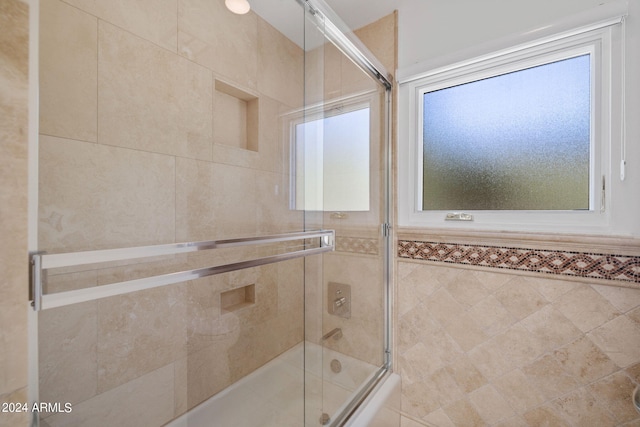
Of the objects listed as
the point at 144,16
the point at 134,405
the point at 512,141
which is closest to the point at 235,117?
the point at 144,16

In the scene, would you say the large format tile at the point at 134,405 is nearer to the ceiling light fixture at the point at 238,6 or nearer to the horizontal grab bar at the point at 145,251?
the horizontal grab bar at the point at 145,251

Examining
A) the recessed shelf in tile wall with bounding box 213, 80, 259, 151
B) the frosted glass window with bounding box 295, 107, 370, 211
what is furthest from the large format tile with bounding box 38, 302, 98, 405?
the frosted glass window with bounding box 295, 107, 370, 211

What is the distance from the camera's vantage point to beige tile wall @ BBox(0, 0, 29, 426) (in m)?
0.33

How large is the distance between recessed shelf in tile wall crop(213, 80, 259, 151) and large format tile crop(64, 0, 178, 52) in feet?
0.59

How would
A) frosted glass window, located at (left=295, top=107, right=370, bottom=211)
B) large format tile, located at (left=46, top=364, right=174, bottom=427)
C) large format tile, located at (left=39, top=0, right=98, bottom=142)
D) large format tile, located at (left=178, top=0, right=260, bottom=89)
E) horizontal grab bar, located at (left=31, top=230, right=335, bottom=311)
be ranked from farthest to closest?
frosted glass window, located at (left=295, top=107, right=370, bottom=211) → large format tile, located at (left=178, top=0, right=260, bottom=89) → large format tile, located at (left=46, top=364, right=174, bottom=427) → large format tile, located at (left=39, top=0, right=98, bottom=142) → horizontal grab bar, located at (left=31, top=230, right=335, bottom=311)

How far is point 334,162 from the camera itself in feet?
3.93

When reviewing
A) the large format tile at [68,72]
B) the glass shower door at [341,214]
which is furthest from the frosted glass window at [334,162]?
the large format tile at [68,72]

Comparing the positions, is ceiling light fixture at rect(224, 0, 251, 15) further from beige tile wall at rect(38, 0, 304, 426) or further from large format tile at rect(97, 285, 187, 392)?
large format tile at rect(97, 285, 187, 392)

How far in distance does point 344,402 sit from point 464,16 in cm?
186

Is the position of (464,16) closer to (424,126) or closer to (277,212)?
(424,126)

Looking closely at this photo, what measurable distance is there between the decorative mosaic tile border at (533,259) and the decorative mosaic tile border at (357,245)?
0.56ft

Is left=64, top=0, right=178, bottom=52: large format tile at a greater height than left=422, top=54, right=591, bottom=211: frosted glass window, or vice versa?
left=64, top=0, right=178, bottom=52: large format tile

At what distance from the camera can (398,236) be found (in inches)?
57.5

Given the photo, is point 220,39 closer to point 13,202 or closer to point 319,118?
point 319,118
